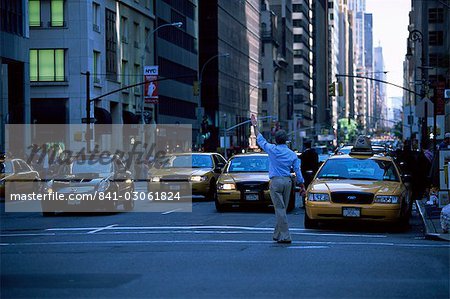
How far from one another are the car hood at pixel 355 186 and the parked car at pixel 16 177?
14.6m

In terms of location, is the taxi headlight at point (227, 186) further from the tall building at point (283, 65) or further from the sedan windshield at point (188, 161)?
the tall building at point (283, 65)

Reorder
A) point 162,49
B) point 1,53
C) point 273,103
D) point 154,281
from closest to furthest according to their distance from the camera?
1. point 154,281
2. point 1,53
3. point 162,49
4. point 273,103

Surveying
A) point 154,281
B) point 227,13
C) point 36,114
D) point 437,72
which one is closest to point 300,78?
point 227,13

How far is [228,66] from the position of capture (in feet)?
384

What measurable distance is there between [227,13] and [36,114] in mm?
56566

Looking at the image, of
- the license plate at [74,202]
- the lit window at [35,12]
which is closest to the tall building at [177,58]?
the lit window at [35,12]

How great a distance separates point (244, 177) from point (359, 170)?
6131 millimetres

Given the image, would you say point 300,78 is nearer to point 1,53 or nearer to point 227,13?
point 227,13

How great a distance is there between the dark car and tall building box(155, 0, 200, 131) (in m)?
55.2

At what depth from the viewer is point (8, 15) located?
2133 inches

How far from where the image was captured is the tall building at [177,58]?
8700cm

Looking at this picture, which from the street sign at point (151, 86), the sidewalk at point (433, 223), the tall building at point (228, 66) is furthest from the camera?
the tall building at point (228, 66)

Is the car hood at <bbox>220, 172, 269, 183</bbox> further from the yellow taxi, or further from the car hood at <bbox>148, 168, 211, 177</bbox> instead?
the yellow taxi

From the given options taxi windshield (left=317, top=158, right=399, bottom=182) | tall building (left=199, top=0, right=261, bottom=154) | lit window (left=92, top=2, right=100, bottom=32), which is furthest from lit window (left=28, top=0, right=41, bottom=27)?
taxi windshield (left=317, top=158, right=399, bottom=182)
